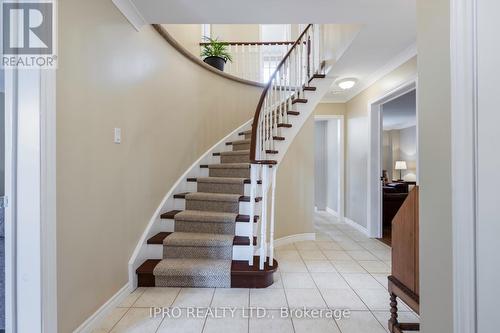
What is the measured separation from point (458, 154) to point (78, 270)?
79.1 inches

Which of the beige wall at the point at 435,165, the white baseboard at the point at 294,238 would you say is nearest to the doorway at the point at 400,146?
the white baseboard at the point at 294,238

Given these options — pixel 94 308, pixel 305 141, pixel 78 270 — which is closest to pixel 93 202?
pixel 78 270

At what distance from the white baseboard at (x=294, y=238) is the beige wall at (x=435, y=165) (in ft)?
8.23

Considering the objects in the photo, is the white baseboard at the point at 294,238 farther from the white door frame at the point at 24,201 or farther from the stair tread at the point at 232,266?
the white door frame at the point at 24,201

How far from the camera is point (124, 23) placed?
2.00 m

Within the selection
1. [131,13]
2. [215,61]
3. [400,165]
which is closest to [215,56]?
[215,61]

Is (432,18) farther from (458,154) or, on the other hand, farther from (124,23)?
(124,23)

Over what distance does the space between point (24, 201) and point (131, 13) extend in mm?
1700

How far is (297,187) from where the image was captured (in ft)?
12.1

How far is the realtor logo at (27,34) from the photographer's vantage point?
1.19m

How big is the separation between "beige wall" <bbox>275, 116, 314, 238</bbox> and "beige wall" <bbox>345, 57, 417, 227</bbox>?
1064 millimetres

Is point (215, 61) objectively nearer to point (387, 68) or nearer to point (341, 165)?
point (387, 68)

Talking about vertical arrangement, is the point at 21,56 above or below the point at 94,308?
above

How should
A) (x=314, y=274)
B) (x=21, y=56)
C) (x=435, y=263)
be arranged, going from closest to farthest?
(x=435, y=263) → (x=21, y=56) → (x=314, y=274)
